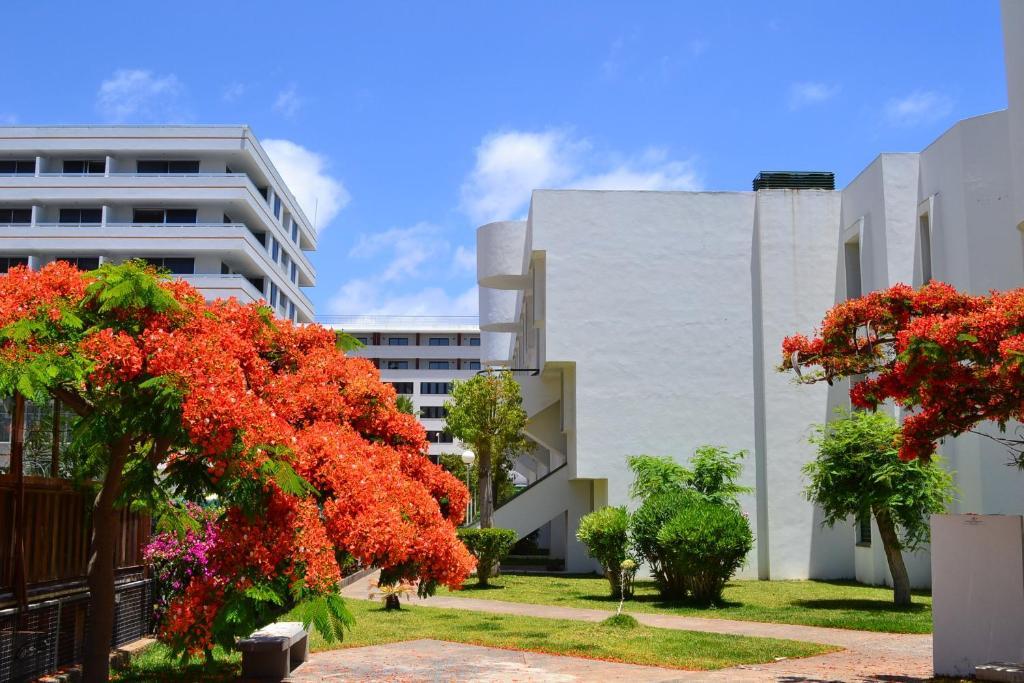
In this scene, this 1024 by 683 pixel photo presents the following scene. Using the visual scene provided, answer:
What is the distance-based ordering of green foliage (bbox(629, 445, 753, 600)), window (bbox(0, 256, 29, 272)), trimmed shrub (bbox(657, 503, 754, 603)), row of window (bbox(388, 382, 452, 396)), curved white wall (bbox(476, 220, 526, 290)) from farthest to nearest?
row of window (bbox(388, 382, 452, 396))
window (bbox(0, 256, 29, 272))
curved white wall (bbox(476, 220, 526, 290))
green foliage (bbox(629, 445, 753, 600))
trimmed shrub (bbox(657, 503, 754, 603))

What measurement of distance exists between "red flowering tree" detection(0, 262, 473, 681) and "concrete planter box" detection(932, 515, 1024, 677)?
20.2 ft

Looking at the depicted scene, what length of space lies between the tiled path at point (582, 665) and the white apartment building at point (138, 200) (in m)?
40.2

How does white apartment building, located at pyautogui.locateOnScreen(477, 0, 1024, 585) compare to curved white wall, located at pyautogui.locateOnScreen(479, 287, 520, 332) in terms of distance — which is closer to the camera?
white apartment building, located at pyautogui.locateOnScreen(477, 0, 1024, 585)

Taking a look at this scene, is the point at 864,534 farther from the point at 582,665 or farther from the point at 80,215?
the point at 80,215

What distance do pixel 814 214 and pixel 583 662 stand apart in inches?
617

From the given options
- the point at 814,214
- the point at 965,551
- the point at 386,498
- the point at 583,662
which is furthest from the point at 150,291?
the point at 814,214

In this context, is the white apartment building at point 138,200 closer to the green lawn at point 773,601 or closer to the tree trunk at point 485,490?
the tree trunk at point 485,490

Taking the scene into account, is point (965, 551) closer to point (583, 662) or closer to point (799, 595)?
point (583, 662)

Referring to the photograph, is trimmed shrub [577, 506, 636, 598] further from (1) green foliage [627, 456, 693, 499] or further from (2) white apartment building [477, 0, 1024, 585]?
(2) white apartment building [477, 0, 1024, 585]

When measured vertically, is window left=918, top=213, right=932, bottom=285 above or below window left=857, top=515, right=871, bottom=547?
above

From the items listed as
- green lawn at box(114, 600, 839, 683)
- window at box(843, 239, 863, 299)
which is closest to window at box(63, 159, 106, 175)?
window at box(843, 239, 863, 299)

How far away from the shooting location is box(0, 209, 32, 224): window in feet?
174

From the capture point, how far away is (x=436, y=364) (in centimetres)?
8550

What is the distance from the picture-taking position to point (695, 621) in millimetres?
16766
